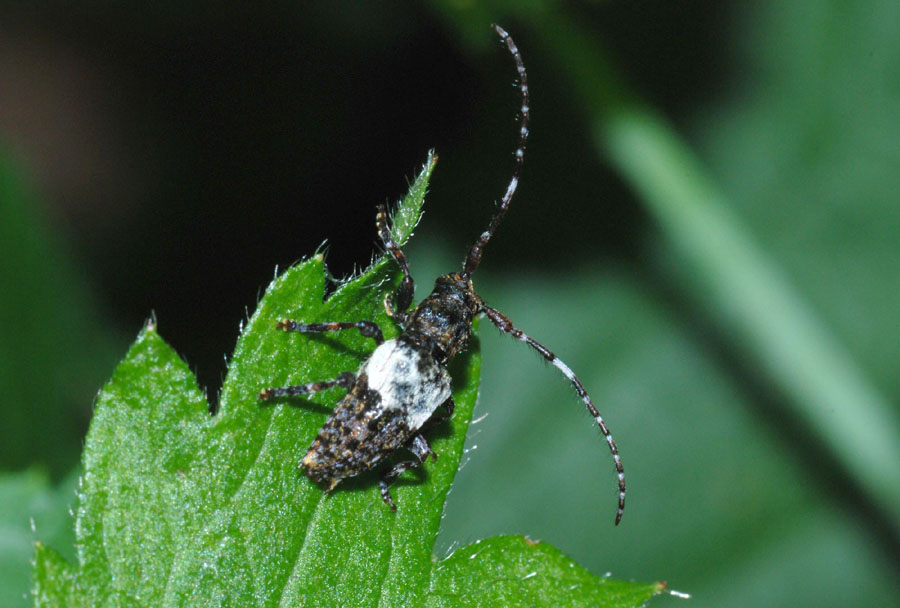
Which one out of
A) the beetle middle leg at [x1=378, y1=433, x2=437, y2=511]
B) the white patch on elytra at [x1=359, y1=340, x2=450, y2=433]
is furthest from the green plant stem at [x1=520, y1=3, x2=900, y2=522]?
the beetle middle leg at [x1=378, y1=433, x2=437, y2=511]

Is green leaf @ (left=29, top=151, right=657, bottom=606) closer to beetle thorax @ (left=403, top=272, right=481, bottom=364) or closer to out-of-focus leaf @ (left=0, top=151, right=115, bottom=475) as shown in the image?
beetle thorax @ (left=403, top=272, right=481, bottom=364)

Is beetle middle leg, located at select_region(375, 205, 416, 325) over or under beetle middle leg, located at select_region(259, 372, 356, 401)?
over

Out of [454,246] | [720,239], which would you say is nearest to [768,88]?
[720,239]

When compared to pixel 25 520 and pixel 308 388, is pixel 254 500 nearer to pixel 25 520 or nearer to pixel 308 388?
pixel 308 388

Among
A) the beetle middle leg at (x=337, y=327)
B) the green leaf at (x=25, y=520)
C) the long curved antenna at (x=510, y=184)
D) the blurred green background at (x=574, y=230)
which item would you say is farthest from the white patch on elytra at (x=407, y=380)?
the blurred green background at (x=574, y=230)

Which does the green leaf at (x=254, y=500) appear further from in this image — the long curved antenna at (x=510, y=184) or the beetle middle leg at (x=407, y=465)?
the long curved antenna at (x=510, y=184)
